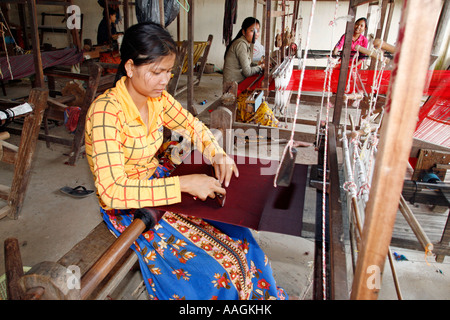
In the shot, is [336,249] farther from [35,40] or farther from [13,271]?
[35,40]

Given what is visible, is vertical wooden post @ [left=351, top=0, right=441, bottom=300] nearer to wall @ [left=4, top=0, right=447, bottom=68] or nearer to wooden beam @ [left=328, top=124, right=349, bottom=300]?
wooden beam @ [left=328, top=124, right=349, bottom=300]

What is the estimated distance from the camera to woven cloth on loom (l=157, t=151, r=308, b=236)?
124cm

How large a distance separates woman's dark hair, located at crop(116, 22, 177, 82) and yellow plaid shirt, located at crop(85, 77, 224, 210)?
0.51ft

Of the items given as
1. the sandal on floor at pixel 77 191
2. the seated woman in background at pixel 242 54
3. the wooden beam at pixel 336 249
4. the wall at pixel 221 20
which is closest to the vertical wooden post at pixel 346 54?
the wooden beam at pixel 336 249

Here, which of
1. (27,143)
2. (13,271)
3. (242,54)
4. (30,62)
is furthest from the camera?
(242,54)

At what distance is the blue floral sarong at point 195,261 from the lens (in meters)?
1.38

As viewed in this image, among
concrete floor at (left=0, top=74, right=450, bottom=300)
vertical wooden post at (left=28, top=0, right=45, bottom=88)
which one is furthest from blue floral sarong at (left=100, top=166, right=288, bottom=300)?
vertical wooden post at (left=28, top=0, right=45, bottom=88)

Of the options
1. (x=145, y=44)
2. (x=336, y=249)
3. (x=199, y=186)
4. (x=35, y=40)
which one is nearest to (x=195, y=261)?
(x=199, y=186)

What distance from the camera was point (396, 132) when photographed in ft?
1.83

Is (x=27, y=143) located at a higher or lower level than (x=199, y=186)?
lower

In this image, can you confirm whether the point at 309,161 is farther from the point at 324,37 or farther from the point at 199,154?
→ the point at 324,37

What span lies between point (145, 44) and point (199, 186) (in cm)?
65

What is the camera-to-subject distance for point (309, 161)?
13.5ft

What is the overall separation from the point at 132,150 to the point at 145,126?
15 centimetres
